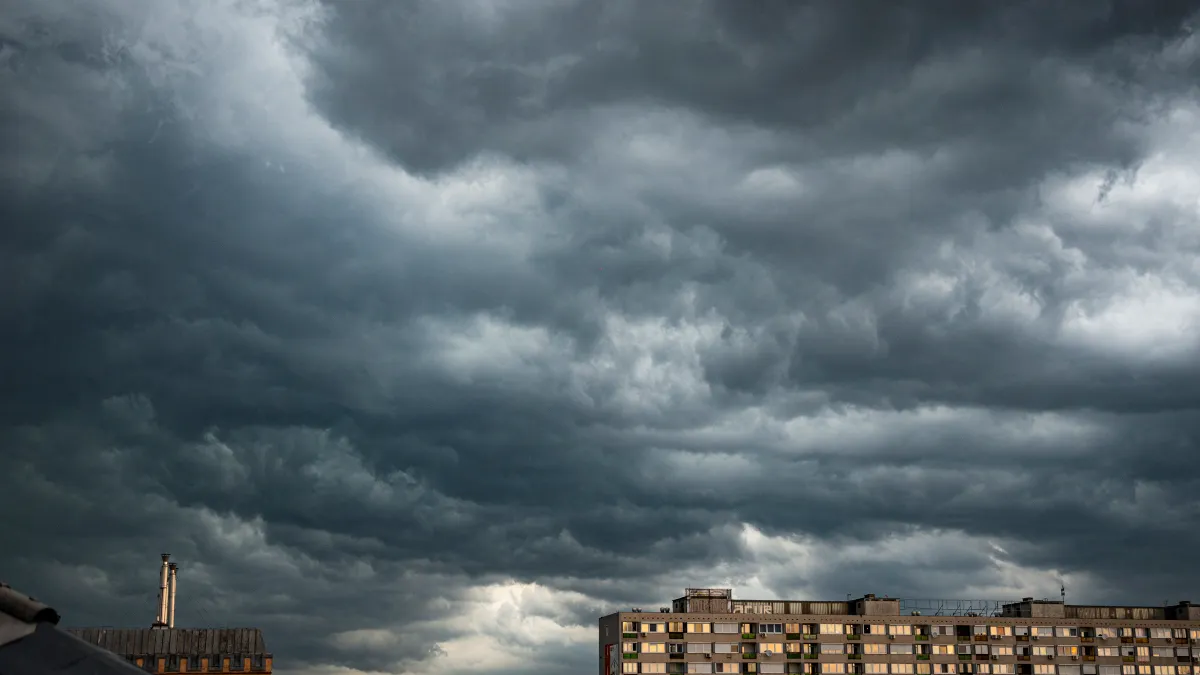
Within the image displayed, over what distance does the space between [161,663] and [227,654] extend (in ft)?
34.6

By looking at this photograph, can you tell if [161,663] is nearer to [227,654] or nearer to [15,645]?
[227,654]

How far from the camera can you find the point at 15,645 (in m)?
14.0

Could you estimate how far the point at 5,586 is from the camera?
14.6 m

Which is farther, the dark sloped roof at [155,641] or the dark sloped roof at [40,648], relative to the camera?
the dark sloped roof at [155,641]

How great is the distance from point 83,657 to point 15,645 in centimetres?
77

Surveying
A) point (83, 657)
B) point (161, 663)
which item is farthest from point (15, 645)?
point (161, 663)

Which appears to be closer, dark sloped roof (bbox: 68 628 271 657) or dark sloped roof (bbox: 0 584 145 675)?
dark sloped roof (bbox: 0 584 145 675)

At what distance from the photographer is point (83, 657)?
14.1 meters

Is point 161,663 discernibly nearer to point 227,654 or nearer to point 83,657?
point 227,654

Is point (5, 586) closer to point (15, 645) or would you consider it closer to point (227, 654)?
point (15, 645)

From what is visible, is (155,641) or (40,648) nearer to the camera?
(40,648)

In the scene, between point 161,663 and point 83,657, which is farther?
point 161,663

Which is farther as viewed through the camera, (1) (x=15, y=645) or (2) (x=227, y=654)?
(2) (x=227, y=654)

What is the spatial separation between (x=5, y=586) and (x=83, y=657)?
4.71 ft
